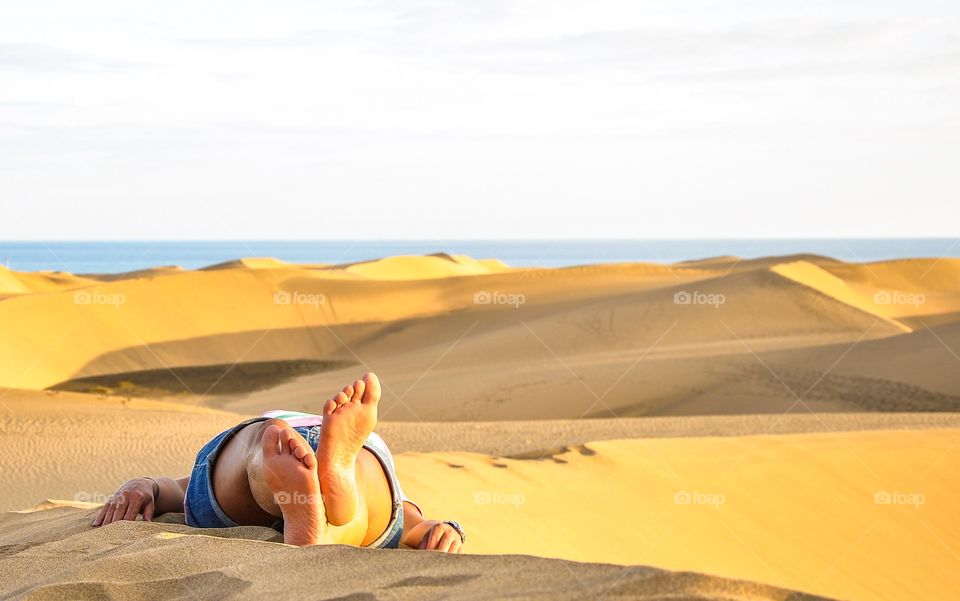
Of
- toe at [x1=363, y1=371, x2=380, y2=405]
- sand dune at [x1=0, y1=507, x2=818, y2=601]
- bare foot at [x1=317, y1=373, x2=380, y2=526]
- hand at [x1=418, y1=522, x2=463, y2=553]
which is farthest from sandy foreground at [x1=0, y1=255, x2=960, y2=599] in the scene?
hand at [x1=418, y1=522, x2=463, y2=553]

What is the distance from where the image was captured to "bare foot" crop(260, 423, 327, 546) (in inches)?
112

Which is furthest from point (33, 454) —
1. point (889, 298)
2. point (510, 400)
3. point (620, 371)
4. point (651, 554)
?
point (889, 298)

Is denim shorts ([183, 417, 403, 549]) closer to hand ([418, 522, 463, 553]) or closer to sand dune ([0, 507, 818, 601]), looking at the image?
hand ([418, 522, 463, 553])

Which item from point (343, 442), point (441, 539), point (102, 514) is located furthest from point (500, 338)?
point (343, 442)

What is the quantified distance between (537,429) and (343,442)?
25.5ft

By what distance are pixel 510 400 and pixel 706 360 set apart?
3306 millimetres

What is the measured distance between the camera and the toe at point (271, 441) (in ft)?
9.42

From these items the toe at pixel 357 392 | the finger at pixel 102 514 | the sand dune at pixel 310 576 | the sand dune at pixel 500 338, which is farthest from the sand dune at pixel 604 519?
the sand dune at pixel 500 338

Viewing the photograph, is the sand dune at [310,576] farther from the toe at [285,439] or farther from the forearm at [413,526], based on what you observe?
the forearm at [413,526]

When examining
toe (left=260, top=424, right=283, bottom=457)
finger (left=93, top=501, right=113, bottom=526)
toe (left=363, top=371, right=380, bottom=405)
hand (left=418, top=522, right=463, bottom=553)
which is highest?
toe (left=363, top=371, right=380, bottom=405)

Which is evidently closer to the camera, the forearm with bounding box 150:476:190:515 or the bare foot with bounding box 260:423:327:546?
the bare foot with bounding box 260:423:327:546

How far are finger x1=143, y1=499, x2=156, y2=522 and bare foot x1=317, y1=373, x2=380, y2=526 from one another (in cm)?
98

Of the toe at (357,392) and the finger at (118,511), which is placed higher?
the toe at (357,392)

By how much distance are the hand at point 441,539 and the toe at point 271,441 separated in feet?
2.60
